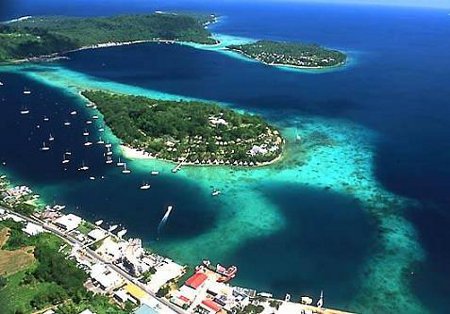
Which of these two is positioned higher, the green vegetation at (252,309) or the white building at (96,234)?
the white building at (96,234)

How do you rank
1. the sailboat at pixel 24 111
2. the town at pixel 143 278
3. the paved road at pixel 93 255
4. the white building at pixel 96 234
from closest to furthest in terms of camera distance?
the town at pixel 143 278 < the paved road at pixel 93 255 < the white building at pixel 96 234 < the sailboat at pixel 24 111

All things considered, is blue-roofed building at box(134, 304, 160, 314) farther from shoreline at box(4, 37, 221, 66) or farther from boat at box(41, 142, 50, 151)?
shoreline at box(4, 37, 221, 66)

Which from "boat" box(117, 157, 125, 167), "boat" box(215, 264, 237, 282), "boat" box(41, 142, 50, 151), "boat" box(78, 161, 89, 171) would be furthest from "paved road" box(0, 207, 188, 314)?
"boat" box(41, 142, 50, 151)

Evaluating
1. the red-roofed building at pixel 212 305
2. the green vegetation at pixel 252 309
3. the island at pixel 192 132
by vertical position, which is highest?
the island at pixel 192 132

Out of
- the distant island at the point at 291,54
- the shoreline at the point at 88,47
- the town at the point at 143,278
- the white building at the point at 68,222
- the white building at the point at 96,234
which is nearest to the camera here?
the town at the point at 143,278

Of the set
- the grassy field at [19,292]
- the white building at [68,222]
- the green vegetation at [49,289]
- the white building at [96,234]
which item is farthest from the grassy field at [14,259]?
the white building at [96,234]

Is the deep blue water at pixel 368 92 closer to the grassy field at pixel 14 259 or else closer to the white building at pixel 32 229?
the white building at pixel 32 229
